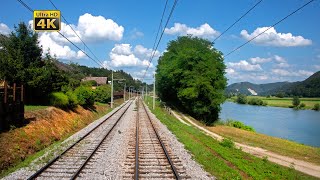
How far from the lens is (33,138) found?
19.9 m

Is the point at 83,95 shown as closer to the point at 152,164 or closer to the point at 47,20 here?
the point at 47,20

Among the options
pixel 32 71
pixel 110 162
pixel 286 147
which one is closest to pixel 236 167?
pixel 110 162

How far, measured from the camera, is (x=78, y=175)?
13.1 meters

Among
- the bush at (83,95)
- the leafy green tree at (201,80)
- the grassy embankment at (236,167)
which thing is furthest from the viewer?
the leafy green tree at (201,80)

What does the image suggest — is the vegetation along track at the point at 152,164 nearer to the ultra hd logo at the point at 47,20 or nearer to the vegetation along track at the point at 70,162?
the vegetation along track at the point at 70,162

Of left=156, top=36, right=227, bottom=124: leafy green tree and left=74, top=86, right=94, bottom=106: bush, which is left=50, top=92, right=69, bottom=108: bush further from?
left=156, top=36, right=227, bottom=124: leafy green tree

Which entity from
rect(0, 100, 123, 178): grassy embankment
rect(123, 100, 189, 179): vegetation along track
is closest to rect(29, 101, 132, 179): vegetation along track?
rect(0, 100, 123, 178): grassy embankment

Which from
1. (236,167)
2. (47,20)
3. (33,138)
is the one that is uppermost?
(47,20)

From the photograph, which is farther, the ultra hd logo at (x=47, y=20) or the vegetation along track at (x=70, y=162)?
the ultra hd logo at (x=47, y=20)

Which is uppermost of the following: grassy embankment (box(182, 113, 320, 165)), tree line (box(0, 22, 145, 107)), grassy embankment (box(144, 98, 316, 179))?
tree line (box(0, 22, 145, 107))

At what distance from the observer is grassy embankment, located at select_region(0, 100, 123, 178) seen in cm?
1524

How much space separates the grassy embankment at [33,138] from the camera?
15242 millimetres

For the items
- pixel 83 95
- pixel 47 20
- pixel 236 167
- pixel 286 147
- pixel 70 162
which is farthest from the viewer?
pixel 83 95

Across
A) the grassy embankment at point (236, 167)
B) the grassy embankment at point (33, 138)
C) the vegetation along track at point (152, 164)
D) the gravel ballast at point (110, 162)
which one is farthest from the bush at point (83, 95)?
the grassy embankment at point (236, 167)
